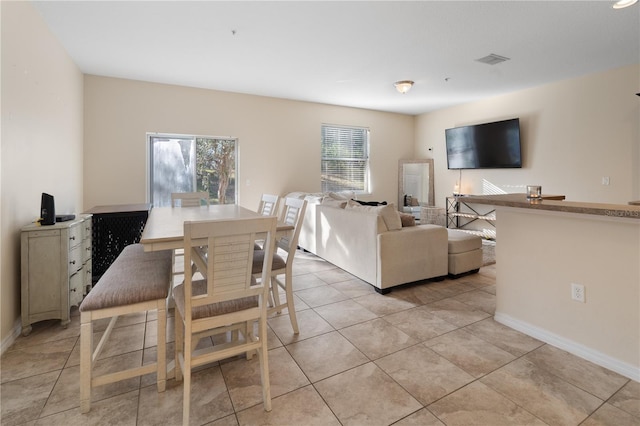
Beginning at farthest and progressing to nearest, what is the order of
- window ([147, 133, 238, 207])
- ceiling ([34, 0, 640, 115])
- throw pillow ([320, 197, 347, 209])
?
window ([147, 133, 238, 207])
throw pillow ([320, 197, 347, 209])
ceiling ([34, 0, 640, 115])

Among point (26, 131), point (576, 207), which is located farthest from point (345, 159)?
point (26, 131)

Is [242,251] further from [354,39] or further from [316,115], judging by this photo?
[316,115]

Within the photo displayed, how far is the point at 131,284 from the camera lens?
1647 mm

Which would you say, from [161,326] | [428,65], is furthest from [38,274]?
[428,65]

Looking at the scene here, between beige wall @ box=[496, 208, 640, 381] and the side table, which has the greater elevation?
the side table

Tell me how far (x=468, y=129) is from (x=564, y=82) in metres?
1.57

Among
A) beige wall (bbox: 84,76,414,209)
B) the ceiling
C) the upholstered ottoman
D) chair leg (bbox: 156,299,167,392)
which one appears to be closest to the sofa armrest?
the upholstered ottoman

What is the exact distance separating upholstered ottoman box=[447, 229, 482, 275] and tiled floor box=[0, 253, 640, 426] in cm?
101

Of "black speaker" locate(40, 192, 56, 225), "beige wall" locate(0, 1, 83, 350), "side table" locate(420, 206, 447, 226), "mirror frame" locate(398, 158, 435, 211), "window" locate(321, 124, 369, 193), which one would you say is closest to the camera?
"beige wall" locate(0, 1, 83, 350)

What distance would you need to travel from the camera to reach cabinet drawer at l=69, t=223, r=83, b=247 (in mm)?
2439

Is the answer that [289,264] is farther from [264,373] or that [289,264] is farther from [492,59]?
[492,59]

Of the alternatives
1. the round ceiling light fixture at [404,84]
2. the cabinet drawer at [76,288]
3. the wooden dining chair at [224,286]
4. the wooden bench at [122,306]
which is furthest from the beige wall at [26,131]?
the round ceiling light fixture at [404,84]

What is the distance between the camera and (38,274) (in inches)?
89.7

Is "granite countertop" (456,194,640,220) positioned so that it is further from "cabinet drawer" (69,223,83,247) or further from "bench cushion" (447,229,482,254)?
"cabinet drawer" (69,223,83,247)
